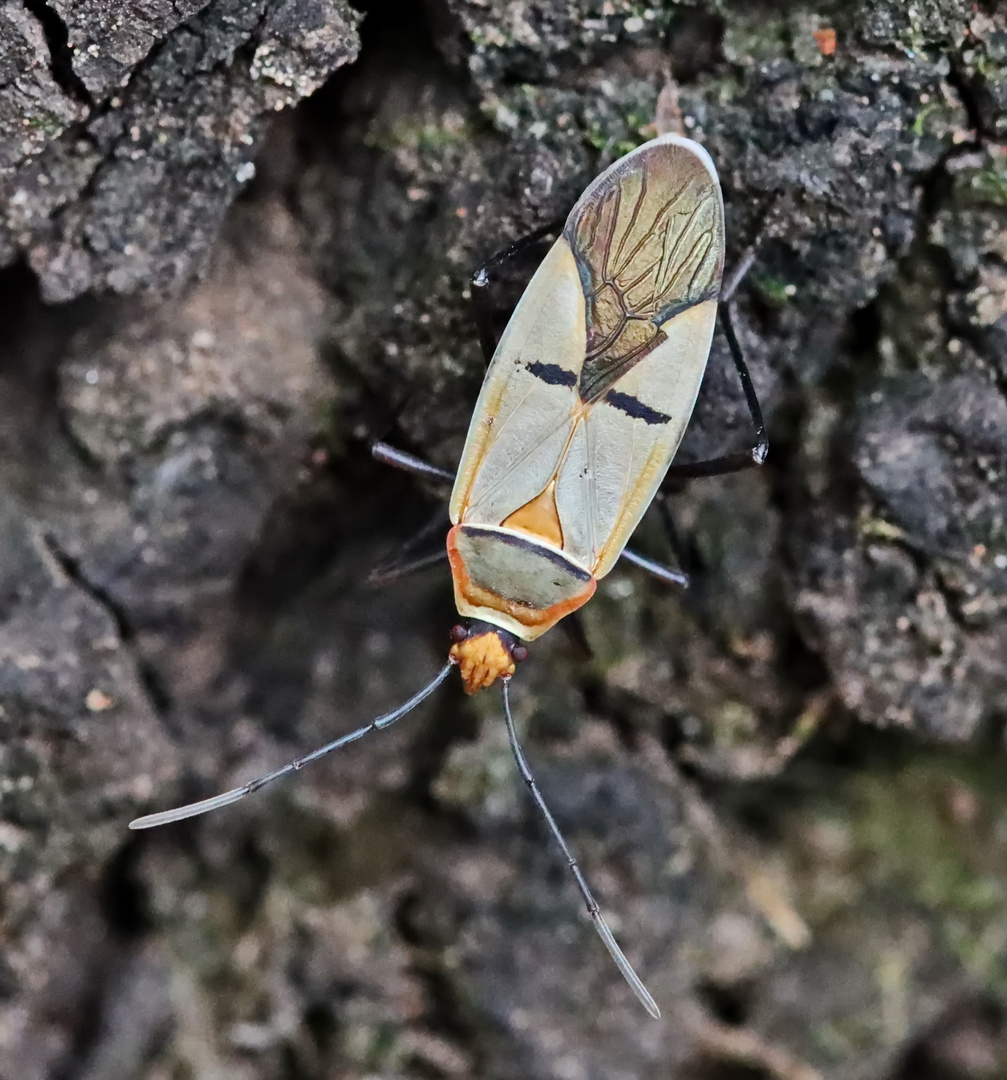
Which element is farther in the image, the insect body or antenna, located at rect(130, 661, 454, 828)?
antenna, located at rect(130, 661, 454, 828)

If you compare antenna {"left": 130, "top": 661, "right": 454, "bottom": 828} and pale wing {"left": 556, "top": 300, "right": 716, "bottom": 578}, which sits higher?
pale wing {"left": 556, "top": 300, "right": 716, "bottom": 578}

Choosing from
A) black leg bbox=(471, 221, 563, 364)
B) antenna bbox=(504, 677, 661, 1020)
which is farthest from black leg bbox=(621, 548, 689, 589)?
black leg bbox=(471, 221, 563, 364)

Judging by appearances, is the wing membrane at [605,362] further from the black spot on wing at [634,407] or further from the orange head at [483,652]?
the orange head at [483,652]

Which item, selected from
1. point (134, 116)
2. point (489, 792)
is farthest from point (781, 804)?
point (134, 116)

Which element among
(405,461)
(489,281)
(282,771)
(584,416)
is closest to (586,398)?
(584,416)

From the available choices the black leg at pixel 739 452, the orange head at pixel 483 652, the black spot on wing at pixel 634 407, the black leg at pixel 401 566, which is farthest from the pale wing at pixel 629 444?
the black leg at pixel 401 566

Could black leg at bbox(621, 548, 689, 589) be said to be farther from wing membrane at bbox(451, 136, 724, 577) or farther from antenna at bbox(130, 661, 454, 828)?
antenna at bbox(130, 661, 454, 828)
